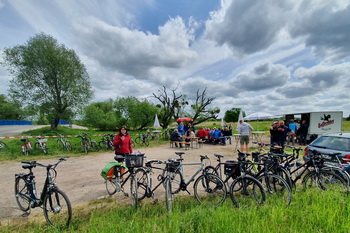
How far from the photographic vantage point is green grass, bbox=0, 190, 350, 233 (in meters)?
2.34

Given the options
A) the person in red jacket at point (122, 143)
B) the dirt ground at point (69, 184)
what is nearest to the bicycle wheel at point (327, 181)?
the dirt ground at point (69, 184)

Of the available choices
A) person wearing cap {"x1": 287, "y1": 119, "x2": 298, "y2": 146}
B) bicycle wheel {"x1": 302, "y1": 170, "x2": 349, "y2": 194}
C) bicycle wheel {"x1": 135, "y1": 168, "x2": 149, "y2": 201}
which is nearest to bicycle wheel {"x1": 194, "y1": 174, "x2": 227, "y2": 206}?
bicycle wheel {"x1": 135, "y1": 168, "x2": 149, "y2": 201}

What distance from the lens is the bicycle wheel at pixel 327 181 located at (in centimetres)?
338

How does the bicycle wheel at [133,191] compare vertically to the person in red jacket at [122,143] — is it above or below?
below

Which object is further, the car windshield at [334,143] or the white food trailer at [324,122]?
the white food trailer at [324,122]

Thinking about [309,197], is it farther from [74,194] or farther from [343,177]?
[74,194]

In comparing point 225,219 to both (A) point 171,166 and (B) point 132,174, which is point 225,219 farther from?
(B) point 132,174

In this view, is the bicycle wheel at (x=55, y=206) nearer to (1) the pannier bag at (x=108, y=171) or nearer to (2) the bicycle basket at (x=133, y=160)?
(1) the pannier bag at (x=108, y=171)

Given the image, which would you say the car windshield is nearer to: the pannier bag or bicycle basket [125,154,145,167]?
bicycle basket [125,154,145,167]

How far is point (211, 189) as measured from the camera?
363 cm

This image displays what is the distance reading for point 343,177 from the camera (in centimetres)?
352

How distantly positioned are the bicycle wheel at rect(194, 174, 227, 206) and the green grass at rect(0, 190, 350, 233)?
224mm

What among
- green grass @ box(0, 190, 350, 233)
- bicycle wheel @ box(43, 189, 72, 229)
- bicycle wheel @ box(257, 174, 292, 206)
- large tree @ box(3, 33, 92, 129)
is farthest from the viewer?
large tree @ box(3, 33, 92, 129)

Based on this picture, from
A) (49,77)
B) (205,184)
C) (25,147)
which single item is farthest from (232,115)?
(205,184)
